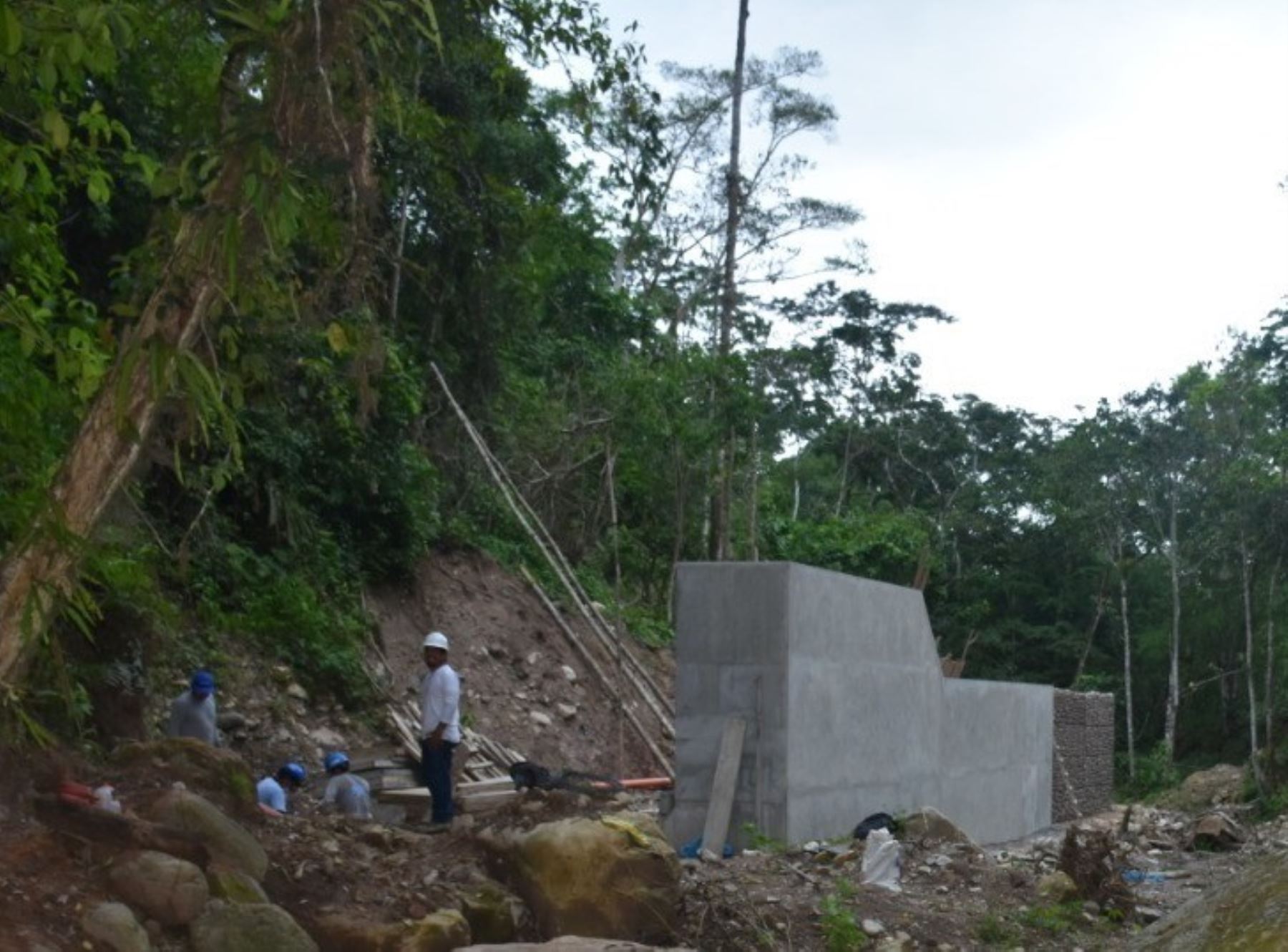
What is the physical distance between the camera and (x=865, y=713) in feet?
42.8

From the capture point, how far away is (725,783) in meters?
11.2

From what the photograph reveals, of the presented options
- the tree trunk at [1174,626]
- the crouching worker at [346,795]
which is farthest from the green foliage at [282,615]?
the tree trunk at [1174,626]

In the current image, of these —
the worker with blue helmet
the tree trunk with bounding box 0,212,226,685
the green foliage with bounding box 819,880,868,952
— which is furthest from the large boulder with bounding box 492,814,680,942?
the worker with blue helmet

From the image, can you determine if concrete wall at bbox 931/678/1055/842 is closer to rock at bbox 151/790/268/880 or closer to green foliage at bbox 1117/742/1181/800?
rock at bbox 151/790/268/880

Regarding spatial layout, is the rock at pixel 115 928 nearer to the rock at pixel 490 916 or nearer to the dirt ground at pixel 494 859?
the dirt ground at pixel 494 859

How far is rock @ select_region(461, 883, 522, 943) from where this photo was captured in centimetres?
721

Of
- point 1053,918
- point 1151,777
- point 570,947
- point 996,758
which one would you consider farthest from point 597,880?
point 1151,777

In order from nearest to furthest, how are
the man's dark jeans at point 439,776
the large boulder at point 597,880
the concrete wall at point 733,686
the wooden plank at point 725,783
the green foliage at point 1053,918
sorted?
the large boulder at point 597,880 < the green foliage at point 1053,918 < the man's dark jeans at point 439,776 < the wooden plank at point 725,783 < the concrete wall at point 733,686

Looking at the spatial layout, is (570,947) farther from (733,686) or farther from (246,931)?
(733,686)

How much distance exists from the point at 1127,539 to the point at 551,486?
1647 cm

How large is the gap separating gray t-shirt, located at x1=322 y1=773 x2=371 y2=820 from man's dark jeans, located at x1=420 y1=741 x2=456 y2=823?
1.44ft

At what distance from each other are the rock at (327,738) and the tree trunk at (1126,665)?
2010 centimetres

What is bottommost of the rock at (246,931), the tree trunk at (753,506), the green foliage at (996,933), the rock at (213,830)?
the green foliage at (996,933)

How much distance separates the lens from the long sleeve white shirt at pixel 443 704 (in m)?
10.7
